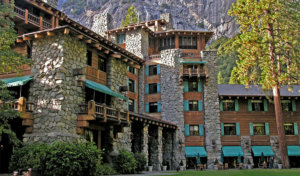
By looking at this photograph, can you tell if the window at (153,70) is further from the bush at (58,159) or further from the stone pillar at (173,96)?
the bush at (58,159)

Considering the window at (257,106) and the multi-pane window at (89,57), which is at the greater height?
the multi-pane window at (89,57)

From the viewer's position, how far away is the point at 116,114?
2333cm

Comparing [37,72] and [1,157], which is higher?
[37,72]

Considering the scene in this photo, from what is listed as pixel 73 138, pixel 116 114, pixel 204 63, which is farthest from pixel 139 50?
pixel 73 138

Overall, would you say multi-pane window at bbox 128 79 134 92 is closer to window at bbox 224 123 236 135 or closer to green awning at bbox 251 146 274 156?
window at bbox 224 123 236 135

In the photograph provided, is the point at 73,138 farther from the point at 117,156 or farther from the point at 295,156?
the point at 295,156

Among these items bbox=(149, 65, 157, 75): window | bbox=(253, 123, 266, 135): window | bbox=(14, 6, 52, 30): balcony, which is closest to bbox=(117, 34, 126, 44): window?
bbox=(149, 65, 157, 75): window

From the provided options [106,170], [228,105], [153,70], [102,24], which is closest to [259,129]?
[228,105]

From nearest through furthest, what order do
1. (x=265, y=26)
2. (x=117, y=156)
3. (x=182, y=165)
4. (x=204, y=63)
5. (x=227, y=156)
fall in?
(x=117, y=156)
(x=265, y=26)
(x=182, y=165)
(x=227, y=156)
(x=204, y=63)

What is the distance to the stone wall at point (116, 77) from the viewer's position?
83.5ft

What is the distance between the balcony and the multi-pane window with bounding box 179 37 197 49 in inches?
886

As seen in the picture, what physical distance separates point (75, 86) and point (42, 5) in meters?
15.2

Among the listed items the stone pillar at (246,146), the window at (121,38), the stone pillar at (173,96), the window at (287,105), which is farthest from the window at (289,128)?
the window at (121,38)

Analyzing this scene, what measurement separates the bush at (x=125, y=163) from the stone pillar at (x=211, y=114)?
20.1 m
